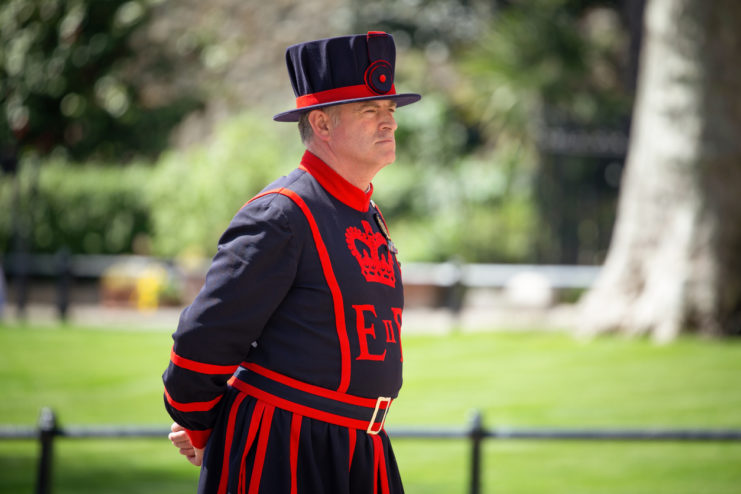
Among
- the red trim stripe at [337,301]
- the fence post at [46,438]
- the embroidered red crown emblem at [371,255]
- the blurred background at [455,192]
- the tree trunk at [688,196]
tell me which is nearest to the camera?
the red trim stripe at [337,301]

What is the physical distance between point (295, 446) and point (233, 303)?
413 millimetres

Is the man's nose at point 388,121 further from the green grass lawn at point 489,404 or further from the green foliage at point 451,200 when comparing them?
the green foliage at point 451,200

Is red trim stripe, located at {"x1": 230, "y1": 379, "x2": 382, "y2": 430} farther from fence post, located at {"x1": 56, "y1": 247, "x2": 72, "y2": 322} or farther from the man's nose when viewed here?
fence post, located at {"x1": 56, "y1": 247, "x2": 72, "y2": 322}

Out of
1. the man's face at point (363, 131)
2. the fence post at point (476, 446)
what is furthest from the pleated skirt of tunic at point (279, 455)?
the fence post at point (476, 446)

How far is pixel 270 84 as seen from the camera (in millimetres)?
23766

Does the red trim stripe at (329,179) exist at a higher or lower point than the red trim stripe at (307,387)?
higher

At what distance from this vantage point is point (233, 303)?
8.43 ft

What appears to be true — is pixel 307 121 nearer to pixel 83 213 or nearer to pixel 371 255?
pixel 371 255

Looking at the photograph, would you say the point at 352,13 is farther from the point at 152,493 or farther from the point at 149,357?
the point at 152,493

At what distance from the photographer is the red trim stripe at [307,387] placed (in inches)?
105

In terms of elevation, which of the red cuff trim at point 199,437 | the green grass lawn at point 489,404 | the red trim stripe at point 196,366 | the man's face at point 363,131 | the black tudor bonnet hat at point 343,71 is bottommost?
the green grass lawn at point 489,404

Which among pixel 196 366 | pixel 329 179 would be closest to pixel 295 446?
pixel 196 366

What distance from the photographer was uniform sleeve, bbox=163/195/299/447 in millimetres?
2574

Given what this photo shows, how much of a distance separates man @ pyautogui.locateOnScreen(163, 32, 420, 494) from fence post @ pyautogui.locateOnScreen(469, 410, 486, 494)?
173 centimetres
